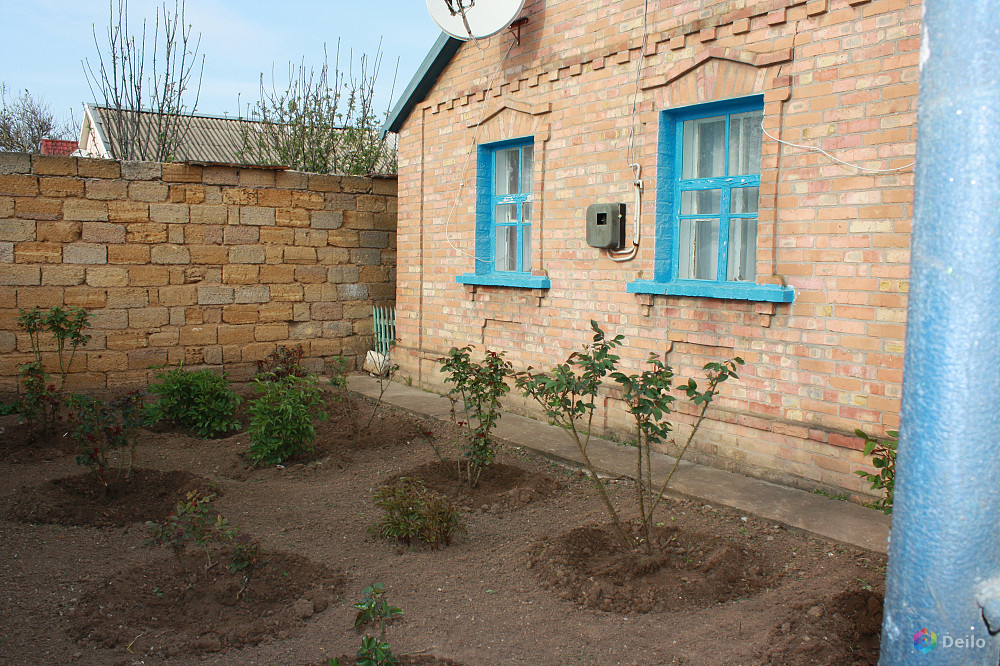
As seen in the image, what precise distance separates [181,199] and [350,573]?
19.3 ft

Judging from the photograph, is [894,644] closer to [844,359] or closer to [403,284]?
[844,359]

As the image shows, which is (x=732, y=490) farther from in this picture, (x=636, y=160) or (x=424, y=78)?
(x=424, y=78)

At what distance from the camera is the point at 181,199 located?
8.20 meters

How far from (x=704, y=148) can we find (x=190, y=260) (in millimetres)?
5797

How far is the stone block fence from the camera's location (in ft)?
24.5

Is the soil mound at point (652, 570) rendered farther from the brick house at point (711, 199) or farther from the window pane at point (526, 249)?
the window pane at point (526, 249)

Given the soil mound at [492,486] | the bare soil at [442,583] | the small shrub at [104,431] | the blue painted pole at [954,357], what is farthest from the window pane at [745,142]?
the small shrub at [104,431]

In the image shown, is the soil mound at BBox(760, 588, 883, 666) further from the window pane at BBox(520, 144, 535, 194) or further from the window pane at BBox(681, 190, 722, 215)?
the window pane at BBox(520, 144, 535, 194)

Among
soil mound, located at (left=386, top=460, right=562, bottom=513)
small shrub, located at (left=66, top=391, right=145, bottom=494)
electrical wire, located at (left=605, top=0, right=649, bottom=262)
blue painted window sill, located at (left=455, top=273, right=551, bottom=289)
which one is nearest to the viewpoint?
soil mound, located at (left=386, top=460, right=562, bottom=513)

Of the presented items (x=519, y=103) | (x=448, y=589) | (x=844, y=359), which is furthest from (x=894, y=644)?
(x=519, y=103)

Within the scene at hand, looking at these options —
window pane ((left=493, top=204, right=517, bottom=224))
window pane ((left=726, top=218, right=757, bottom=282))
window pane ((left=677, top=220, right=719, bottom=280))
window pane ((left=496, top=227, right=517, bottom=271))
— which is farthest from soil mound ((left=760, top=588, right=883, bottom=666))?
window pane ((left=493, top=204, right=517, bottom=224))

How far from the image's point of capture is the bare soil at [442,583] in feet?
9.92

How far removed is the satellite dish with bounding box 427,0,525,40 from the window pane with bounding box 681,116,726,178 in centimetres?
222

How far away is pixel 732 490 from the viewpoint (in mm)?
4844
